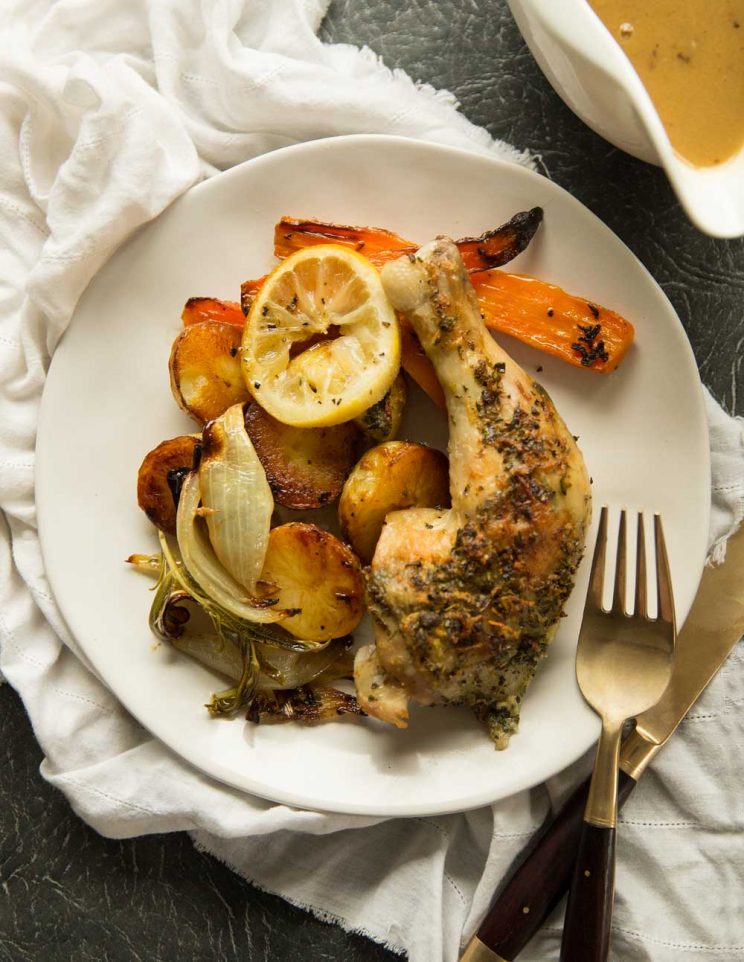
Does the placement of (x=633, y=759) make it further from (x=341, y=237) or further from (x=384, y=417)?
(x=341, y=237)

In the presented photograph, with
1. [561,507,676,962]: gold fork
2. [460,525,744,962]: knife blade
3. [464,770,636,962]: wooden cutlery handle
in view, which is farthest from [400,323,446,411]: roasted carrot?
[464,770,636,962]: wooden cutlery handle

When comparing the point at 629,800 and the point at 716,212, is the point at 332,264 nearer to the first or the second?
the point at 716,212

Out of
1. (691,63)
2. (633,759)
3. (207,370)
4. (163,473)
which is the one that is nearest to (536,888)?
(633,759)

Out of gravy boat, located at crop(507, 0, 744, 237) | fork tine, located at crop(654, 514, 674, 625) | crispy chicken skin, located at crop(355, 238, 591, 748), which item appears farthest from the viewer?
fork tine, located at crop(654, 514, 674, 625)

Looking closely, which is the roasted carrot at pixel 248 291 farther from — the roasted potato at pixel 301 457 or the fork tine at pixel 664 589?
the fork tine at pixel 664 589

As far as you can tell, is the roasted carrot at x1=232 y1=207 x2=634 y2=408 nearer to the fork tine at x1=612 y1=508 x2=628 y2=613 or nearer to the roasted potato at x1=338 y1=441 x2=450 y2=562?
the roasted potato at x1=338 y1=441 x2=450 y2=562

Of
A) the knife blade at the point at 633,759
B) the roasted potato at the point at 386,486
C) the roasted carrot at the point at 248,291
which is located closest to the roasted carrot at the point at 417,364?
the roasted potato at the point at 386,486

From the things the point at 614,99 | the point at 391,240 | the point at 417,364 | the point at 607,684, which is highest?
the point at 614,99
